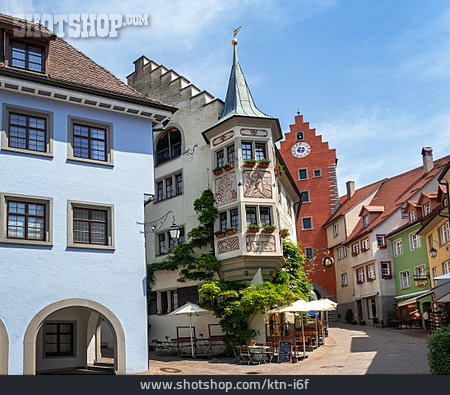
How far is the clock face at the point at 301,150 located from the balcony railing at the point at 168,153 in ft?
82.7

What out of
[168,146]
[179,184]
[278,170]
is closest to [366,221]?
[278,170]

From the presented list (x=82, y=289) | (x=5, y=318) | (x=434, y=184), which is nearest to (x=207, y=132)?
(x=82, y=289)

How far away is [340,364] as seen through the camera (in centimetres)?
2155

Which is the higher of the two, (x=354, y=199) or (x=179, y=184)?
(x=354, y=199)

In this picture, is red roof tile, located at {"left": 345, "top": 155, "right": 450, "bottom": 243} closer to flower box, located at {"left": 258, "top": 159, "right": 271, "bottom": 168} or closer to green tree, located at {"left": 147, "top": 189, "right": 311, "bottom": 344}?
green tree, located at {"left": 147, "top": 189, "right": 311, "bottom": 344}

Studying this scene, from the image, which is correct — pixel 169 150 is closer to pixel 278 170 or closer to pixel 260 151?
pixel 260 151

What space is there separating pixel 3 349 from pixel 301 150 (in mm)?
42096

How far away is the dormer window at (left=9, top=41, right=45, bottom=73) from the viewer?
1998 cm

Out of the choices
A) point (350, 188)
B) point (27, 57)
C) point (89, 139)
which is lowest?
point (89, 139)

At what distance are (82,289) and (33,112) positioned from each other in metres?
6.01

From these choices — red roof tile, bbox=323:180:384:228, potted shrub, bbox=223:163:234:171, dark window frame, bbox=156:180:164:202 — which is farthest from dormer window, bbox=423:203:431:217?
dark window frame, bbox=156:180:164:202
